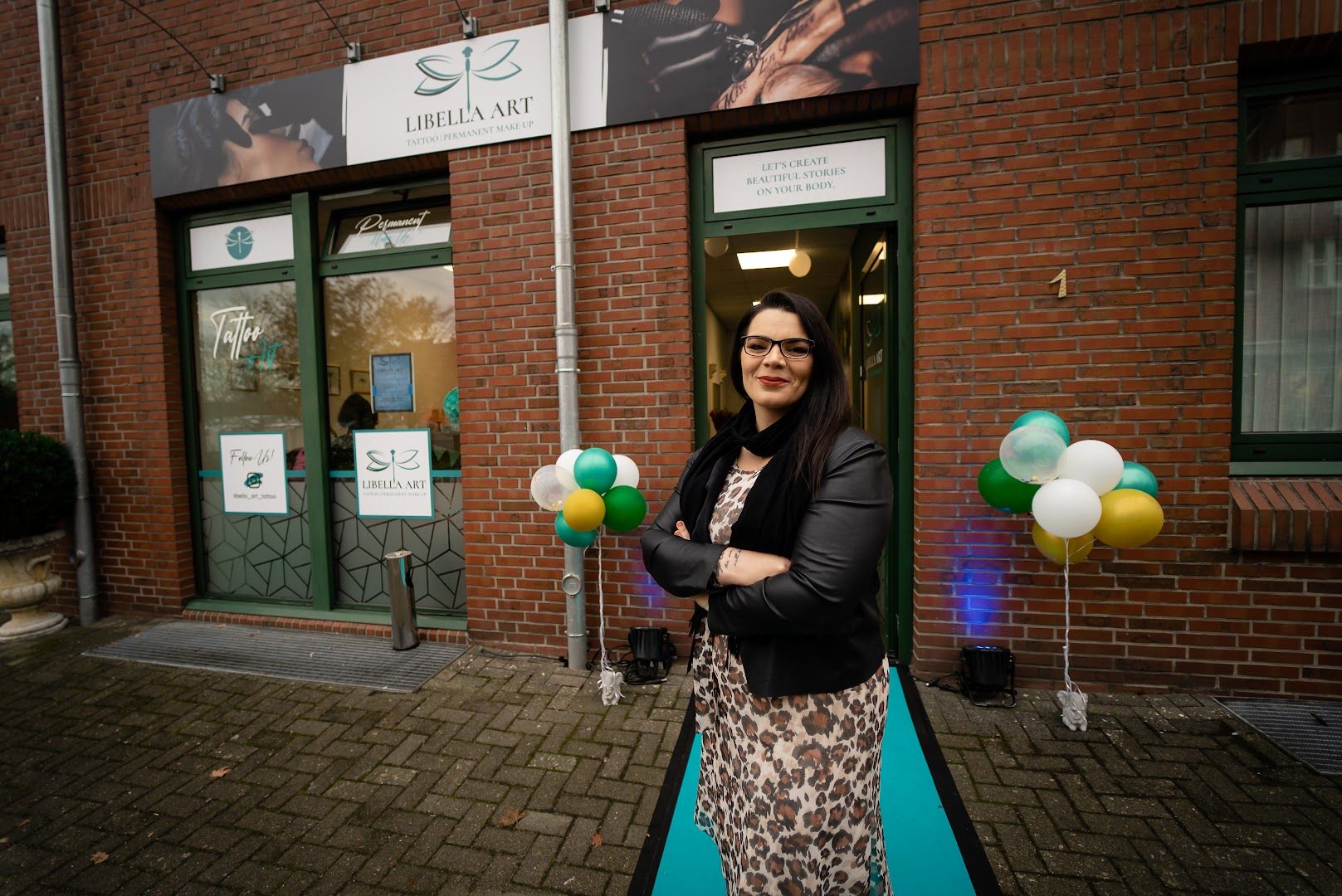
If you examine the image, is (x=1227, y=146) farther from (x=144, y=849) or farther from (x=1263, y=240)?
(x=144, y=849)

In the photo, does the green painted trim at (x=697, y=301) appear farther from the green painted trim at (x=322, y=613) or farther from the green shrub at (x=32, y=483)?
the green shrub at (x=32, y=483)

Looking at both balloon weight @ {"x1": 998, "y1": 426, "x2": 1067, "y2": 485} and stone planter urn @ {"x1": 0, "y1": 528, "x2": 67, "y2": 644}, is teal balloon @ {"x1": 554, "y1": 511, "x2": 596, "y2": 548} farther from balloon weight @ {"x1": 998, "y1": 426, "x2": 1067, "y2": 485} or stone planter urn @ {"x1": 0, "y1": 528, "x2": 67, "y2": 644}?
stone planter urn @ {"x1": 0, "y1": 528, "x2": 67, "y2": 644}

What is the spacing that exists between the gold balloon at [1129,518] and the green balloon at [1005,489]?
0.31 meters

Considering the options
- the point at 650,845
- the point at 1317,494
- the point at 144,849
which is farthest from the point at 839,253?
the point at 144,849

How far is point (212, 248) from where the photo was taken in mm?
4953

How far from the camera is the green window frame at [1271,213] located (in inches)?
130

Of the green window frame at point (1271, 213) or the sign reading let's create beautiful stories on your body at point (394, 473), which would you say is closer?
the green window frame at point (1271, 213)

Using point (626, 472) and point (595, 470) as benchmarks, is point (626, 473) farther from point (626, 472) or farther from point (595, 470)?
point (595, 470)

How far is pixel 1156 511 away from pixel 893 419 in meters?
1.58

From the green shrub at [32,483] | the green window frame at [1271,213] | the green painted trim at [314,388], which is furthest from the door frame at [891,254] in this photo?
the green shrub at [32,483]

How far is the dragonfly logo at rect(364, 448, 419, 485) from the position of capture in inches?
179

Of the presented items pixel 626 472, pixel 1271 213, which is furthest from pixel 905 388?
pixel 1271 213

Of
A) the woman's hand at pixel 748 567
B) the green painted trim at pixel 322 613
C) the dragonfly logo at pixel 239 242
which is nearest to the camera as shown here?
the woman's hand at pixel 748 567

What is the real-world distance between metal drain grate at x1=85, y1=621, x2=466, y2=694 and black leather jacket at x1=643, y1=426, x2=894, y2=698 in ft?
9.46
